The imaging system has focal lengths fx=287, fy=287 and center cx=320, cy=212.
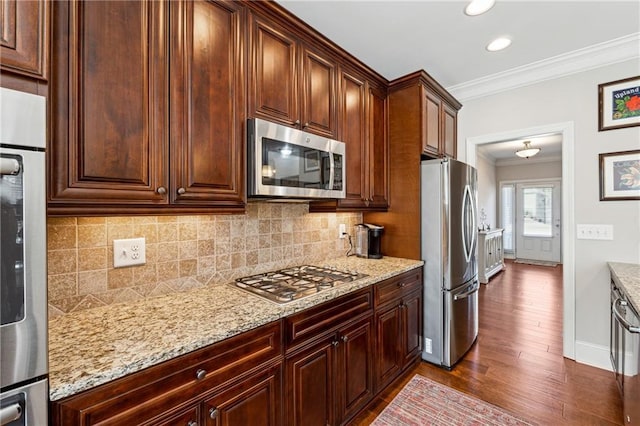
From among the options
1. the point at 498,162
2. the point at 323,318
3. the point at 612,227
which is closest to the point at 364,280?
the point at 323,318

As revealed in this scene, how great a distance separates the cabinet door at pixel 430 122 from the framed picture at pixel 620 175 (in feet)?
4.37

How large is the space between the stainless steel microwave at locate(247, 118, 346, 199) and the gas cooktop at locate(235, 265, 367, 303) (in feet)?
1.73

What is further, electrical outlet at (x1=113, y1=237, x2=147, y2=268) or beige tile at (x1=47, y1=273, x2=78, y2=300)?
electrical outlet at (x1=113, y1=237, x2=147, y2=268)

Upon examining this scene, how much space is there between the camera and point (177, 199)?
1.29m

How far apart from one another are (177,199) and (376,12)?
171 cm

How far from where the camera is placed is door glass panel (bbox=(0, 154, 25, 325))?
0.64m

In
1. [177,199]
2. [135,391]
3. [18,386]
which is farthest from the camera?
[177,199]

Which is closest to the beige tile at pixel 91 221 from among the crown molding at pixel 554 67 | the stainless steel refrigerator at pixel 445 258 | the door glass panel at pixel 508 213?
the stainless steel refrigerator at pixel 445 258

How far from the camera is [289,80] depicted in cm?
180

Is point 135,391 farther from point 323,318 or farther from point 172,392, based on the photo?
point 323,318

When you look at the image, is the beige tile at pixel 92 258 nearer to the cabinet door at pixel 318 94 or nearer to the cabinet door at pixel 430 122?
the cabinet door at pixel 318 94

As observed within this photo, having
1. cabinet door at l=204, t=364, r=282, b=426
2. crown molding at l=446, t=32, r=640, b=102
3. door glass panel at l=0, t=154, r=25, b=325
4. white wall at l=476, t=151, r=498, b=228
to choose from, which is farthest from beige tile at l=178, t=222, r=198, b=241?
white wall at l=476, t=151, r=498, b=228

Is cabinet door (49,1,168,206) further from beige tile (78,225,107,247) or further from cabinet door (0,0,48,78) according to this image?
beige tile (78,225,107,247)

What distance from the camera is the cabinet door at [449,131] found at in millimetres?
2836
